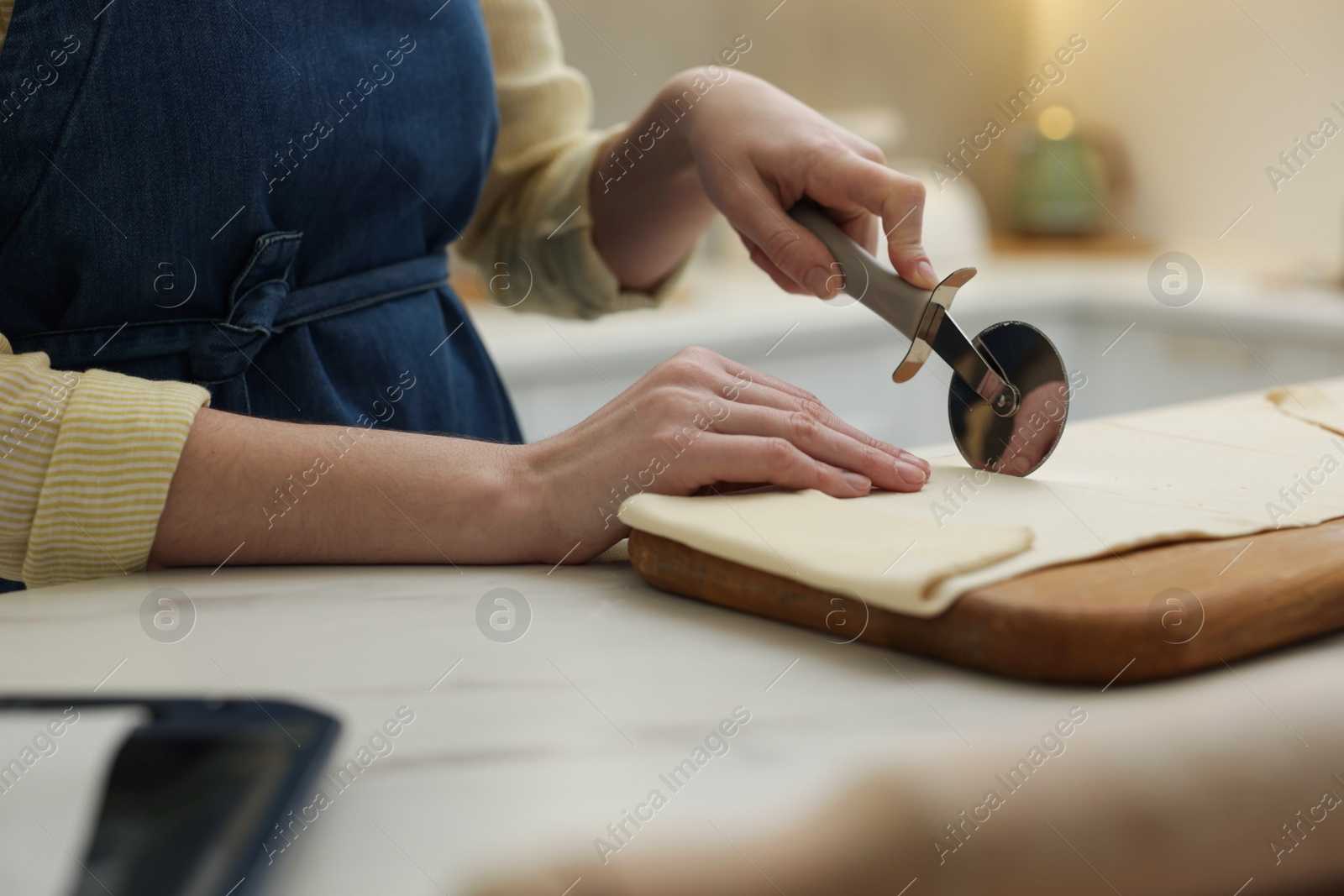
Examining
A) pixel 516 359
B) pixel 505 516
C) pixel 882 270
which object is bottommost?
pixel 516 359

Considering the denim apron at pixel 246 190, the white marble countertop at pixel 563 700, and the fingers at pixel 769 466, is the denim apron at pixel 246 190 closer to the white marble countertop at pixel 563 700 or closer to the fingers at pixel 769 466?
the white marble countertop at pixel 563 700

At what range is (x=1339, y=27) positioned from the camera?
191cm

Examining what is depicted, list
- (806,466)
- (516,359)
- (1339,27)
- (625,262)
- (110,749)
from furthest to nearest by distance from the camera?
1. (1339,27)
2. (516,359)
3. (625,262)
4. (806,466)
5. (110,749)

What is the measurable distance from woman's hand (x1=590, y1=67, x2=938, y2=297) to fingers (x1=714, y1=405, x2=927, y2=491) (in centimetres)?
11

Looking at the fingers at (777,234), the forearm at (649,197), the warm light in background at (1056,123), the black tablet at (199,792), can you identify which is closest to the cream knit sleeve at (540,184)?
the forearm at (649,197)

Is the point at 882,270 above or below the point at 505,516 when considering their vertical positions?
above

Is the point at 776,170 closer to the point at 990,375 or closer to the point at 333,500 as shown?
the point at 990,375

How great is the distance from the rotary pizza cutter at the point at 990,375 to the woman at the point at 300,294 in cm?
3

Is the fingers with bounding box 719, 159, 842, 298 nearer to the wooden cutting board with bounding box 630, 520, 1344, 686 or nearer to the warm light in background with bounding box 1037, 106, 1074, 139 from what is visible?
the wooden cutting board with bounding box 630, 520, 1344, 686

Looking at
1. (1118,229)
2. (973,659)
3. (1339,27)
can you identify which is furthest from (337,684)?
(1118,229)

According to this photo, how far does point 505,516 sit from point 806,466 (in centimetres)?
14

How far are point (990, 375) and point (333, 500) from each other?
32cm

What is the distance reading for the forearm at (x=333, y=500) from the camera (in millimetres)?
538

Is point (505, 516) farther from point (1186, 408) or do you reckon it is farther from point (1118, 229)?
point (1118, 229)
